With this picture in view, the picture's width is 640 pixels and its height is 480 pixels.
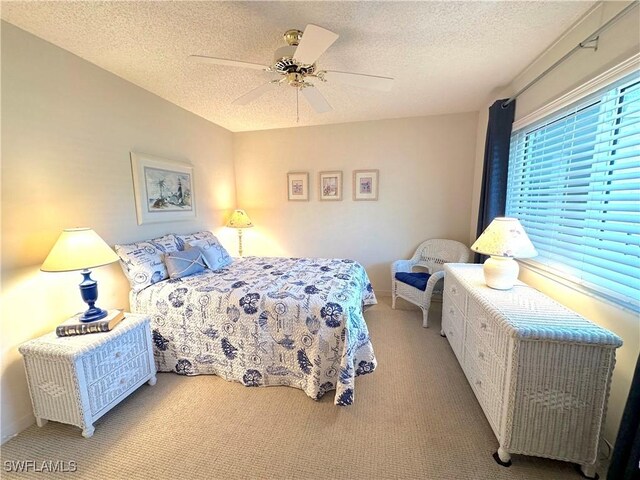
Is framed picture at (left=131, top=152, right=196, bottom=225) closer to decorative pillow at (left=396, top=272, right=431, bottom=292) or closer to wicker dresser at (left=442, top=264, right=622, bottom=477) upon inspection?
decorative pillow at (left=396, top=272, right=431, bottom=292)

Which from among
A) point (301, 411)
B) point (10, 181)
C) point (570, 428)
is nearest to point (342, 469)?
point (301, 411)

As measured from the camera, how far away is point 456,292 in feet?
7.46

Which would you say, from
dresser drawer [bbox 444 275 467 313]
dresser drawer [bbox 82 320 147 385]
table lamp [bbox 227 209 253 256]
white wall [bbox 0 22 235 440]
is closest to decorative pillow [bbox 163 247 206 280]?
white wall [bbox 0 22 235 440]

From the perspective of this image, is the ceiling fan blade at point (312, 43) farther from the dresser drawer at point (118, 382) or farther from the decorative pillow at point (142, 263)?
the dresser drawer at point (118, 382)

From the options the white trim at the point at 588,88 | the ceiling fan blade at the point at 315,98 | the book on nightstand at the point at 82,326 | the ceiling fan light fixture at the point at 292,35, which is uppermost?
the ceiling fan light fixture at the point at 292,35

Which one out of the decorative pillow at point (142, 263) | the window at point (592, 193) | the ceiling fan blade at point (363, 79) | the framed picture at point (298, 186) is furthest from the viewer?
the framed picture at point (298, 186)

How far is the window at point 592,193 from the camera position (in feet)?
4.45

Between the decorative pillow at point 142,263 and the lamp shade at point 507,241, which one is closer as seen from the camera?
the lamp shade at point 507,241

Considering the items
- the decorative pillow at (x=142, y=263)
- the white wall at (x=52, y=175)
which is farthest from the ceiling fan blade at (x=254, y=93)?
the decorative pillow at (x=142, y=263)

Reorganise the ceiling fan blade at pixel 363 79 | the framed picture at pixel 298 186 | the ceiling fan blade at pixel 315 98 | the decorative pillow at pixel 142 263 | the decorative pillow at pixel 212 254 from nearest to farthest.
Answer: the ceiling fan blade at pixel 363 79 < the ceiling fan blade at pixel 315 98 < the decorative pillow at pixel 142 263 < the decorative pillow at pixel 212 254 < the framed picture at pixel 298 186

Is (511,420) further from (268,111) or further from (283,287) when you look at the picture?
(268,111)

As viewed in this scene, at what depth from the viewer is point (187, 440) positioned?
1.57m

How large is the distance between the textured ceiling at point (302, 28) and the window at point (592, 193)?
0.62 metres

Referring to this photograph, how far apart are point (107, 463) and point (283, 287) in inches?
56.4
